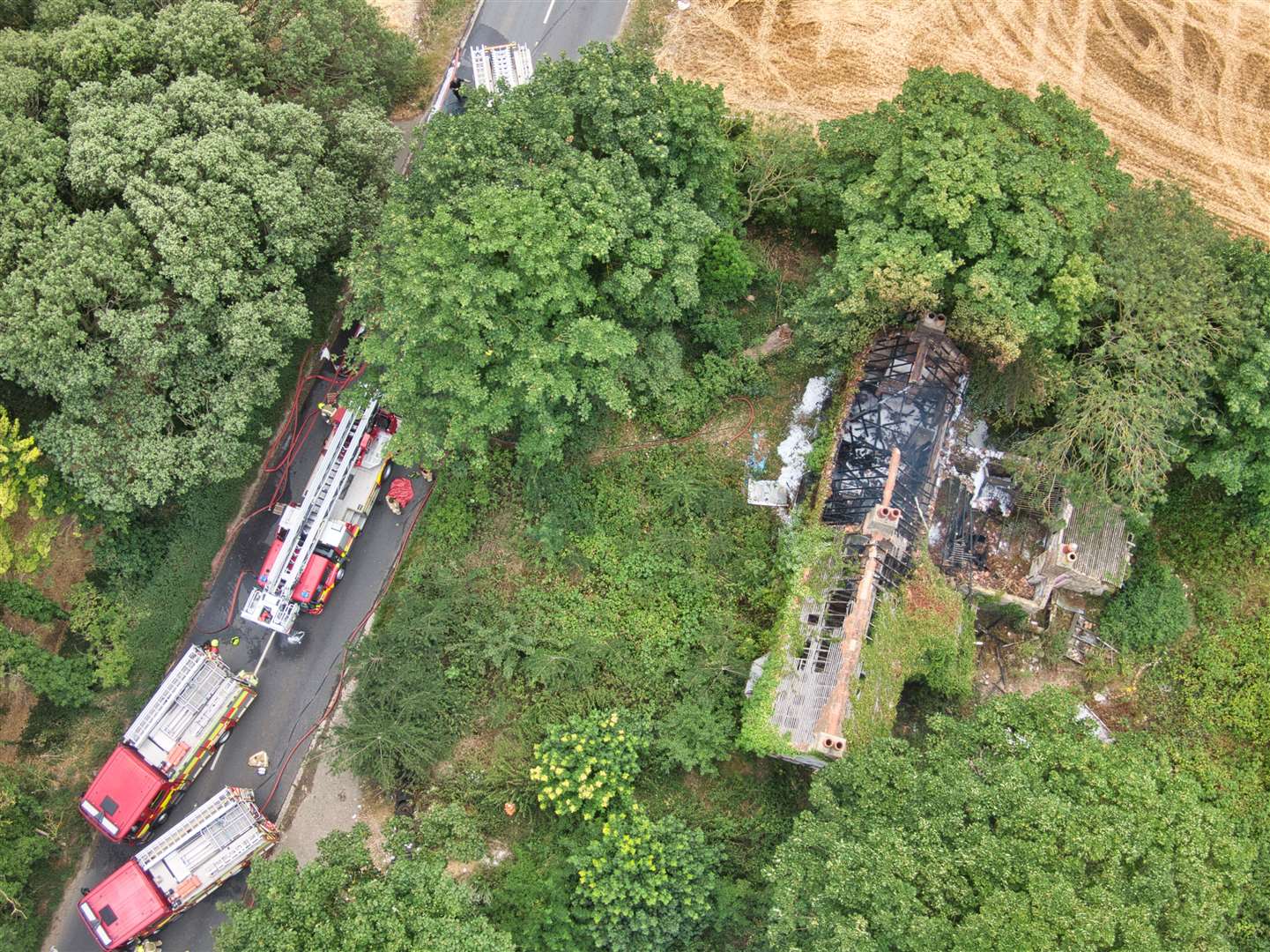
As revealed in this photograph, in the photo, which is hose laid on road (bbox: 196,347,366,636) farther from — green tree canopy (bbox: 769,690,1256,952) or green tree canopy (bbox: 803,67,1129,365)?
green tree canopy (bbox: 769,690,1256,952)

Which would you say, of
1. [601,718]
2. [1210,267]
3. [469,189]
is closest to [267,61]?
[469,189]

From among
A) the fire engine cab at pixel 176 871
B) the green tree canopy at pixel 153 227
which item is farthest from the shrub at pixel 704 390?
the fire engine cab at pixel 176 871

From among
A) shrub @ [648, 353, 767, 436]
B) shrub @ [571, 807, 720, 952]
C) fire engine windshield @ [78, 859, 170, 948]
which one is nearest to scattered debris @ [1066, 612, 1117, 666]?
shrub @ [648, 353, 767, 436]

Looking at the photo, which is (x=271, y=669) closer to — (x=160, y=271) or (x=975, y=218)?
(x=160, y=271)

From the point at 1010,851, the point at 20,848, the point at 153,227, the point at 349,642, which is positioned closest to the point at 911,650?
the point at 1010,851

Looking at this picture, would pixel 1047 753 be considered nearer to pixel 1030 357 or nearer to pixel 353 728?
pixel 1030 357

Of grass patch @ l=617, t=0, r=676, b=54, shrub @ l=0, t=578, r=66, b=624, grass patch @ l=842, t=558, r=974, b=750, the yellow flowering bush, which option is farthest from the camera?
grass patch @ l=617, t=0, r=676, b=54
